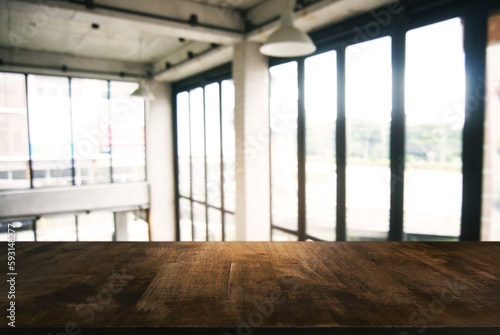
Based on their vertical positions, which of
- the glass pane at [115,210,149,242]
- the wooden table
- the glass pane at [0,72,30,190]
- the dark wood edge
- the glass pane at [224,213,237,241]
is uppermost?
the glass pane at [0,72,30,190]

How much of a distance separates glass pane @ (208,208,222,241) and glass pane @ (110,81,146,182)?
2827mm

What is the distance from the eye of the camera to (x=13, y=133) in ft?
25.7

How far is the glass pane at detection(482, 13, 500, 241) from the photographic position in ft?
9.66

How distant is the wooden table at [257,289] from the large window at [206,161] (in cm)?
514

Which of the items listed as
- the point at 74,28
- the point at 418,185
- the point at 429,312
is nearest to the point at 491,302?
the point at 429,312

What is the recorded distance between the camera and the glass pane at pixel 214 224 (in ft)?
24.1

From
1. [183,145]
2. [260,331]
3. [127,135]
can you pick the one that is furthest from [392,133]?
[127,135]

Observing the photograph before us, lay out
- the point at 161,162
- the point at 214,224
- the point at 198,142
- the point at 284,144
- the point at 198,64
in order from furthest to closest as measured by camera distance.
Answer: the point at 161,162
the point at 198,142
the point at 214,224
the point at 198,64
the point at 284,144

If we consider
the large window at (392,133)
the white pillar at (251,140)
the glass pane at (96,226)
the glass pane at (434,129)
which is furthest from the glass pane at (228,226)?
the glass pane at (434,129)

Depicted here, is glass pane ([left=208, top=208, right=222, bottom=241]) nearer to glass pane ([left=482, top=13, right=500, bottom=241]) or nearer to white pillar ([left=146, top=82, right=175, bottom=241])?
white pillar ([left=146, top=82, right=175, bottom=241])

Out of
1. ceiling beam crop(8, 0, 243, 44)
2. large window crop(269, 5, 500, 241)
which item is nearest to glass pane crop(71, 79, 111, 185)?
ceiling beam crop(8, 0, 243, 44)

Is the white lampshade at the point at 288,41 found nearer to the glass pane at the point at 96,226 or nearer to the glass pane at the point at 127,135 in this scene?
the glass pane at the point at 127,135

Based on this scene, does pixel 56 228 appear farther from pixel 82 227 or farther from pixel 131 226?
pixel 131 226

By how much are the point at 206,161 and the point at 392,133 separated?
476 centimetres
